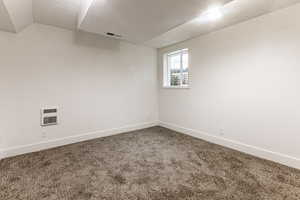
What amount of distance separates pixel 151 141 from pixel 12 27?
3321mm

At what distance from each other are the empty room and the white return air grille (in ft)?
0.07

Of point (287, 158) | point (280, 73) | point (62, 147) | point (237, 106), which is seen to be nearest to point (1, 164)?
point (62, 147)

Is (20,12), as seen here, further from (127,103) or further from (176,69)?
(176,69)

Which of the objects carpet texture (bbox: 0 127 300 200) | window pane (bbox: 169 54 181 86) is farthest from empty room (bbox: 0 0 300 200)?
window pane (bbox: 169 54 181 86)

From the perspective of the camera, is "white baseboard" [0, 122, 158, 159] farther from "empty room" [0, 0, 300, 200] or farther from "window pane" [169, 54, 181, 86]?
"window pane" [169, 54, 181, 86]

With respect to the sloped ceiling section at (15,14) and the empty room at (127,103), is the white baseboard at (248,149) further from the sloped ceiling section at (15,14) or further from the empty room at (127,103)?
the sloped ceiling section at (15,14)

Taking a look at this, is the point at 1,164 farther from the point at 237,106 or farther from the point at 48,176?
the point at 237,106

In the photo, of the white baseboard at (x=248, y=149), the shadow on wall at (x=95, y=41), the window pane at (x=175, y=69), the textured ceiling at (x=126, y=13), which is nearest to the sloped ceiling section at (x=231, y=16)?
the textured ceiling at (x=126, y=13)

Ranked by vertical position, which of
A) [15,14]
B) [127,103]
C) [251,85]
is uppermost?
[15,14]

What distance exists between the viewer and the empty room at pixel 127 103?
195cm

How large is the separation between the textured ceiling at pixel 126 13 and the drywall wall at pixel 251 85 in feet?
1.04

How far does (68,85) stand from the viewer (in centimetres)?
320

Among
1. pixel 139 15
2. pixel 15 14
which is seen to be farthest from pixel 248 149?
pixel 15 14

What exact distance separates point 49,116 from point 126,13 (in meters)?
2.49
